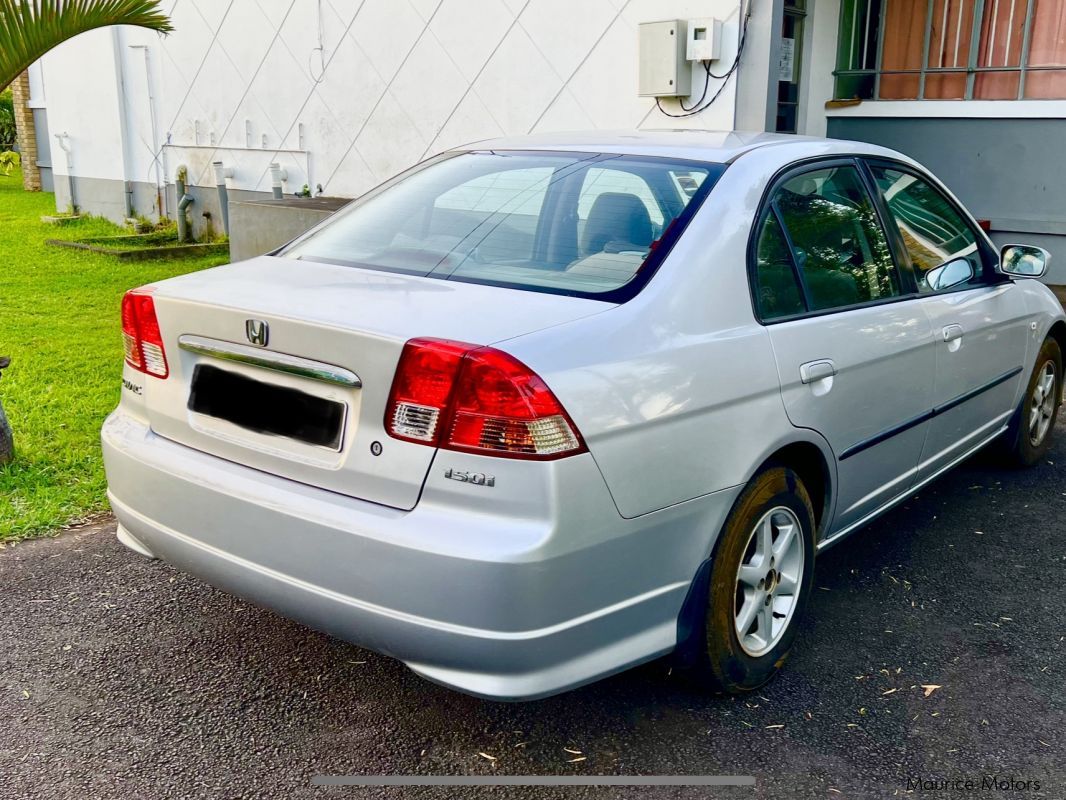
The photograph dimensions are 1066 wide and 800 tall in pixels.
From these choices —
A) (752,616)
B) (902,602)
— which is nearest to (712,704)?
(752,616)

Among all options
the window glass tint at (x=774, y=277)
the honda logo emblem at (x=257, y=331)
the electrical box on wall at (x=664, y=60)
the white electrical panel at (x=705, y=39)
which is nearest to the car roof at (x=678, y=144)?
the window glass tint at (x=774, y=277)

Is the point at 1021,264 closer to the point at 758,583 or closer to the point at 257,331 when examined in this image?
the point at 758,583

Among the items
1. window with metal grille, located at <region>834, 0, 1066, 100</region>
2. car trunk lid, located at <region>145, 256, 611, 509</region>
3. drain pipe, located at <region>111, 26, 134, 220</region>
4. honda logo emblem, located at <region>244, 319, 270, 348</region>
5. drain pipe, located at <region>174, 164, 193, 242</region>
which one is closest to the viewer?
car trunk lid, located at <region>145, 256, 611, 509</region>

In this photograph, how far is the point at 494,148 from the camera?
3.72 meters

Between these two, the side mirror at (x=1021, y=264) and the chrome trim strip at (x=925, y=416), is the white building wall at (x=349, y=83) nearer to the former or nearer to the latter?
the side mirror at (x=1021, y=264)

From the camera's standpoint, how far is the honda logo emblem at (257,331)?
2.65 meters

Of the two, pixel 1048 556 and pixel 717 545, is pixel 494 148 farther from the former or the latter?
pixel 1048 556

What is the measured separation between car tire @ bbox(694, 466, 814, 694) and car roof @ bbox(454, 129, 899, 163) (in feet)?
3.38

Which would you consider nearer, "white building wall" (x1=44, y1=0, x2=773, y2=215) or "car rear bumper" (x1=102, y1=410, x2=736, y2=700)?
"car rear bumper" (x1=102, y1=410, x2=736, y2=700)

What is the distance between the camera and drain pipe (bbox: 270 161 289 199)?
11328mm

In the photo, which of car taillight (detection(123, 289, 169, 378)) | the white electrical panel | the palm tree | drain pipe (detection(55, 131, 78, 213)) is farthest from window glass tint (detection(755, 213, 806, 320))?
drain pipe (detection(55, 131, 78, 213))

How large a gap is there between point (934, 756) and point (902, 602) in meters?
1.01

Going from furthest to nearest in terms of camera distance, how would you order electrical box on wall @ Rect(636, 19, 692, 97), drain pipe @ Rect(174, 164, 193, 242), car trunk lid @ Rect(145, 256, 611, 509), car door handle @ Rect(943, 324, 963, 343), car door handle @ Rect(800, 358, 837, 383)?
drain pipe @ Rect(174, 164, 193, 242) < electrical box on wall @ Rect(636, 19, 692, 97) < car door handle @ Rect(943, 324, 963, 343) < car door handle @ Rect(800, 358, 837, 383) < car trunk lid @ Rect(145, 256, 611, 509)

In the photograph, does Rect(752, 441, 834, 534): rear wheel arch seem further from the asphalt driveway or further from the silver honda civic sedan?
the asphalt driveway
